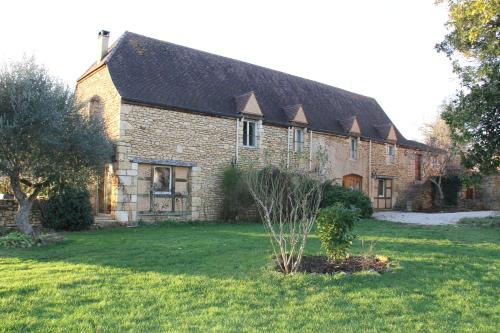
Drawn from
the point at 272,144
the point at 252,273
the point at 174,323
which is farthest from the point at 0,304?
the point at 272,144

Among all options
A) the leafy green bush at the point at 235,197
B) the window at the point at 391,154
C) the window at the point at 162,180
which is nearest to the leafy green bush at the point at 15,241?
the window at the point at 162,180

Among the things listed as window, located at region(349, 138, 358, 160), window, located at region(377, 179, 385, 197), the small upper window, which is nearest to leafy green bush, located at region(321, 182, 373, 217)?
window, located at region(349, 138, 358, 160)

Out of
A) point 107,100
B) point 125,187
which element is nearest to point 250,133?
point 107,100

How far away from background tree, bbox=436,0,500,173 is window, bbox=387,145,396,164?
14.4m

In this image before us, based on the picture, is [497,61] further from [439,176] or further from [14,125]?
[439,176]

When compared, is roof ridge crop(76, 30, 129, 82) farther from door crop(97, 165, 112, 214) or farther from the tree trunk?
the tree trunk

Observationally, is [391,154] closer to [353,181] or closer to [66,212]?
[353,181]

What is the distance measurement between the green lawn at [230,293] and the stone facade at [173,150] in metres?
5.94

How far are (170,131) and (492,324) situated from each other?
12.4 m

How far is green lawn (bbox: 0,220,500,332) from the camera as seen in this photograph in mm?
4262

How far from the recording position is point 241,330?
13.3ft

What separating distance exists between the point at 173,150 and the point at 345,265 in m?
9.79

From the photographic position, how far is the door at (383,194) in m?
23.7

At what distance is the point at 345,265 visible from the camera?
6684 millimetres
